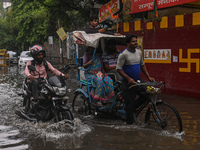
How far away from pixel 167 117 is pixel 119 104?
1490mm

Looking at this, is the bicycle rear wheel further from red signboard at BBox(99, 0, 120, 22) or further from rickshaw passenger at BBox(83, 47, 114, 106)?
red signboard at BBox(99, 0, 120, 22)

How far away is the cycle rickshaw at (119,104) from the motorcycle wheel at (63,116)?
1199 mm

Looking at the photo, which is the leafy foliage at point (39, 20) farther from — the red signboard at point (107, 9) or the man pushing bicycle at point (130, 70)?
the man pushing bicycle at point (130, 70)

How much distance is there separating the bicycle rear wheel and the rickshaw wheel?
6.45 ft

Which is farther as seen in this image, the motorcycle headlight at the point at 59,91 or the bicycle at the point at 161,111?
the motorcycle headlight at the point at 59,91

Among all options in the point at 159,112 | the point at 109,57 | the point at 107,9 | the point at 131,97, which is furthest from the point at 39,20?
the point at 159,112

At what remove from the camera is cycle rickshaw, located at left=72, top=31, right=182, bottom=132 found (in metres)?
5.51

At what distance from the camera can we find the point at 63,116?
5.88 meters

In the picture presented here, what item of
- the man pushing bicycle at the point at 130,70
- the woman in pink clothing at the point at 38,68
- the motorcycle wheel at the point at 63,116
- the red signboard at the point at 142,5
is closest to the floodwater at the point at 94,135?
the motorcycle wheel at the point at 63,116

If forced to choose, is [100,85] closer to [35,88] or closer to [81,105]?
[81,105]

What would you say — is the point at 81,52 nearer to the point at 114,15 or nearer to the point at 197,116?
the point at 114,15

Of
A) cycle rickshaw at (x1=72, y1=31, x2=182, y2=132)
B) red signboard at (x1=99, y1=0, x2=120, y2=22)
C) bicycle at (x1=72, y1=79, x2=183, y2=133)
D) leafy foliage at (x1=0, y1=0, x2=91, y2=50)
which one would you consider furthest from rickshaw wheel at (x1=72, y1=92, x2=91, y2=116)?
leafy foliage at (x1=0, y1=0, x2=91, y2=50)

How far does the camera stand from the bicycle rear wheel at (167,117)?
5355 mm

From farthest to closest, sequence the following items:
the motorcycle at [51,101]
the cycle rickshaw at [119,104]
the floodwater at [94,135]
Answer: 1. the motorcycle at [51,101]
2. the cycle rickshaw at [119,104]
3. the floodwater at [94,135]
